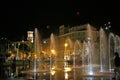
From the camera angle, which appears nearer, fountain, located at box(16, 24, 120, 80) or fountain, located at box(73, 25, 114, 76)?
fountain, located at box(16, 24, 120, 80)

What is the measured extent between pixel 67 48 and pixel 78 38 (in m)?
17.0

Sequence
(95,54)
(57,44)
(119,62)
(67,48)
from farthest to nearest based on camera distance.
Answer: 1. (57,44)
2. (67,48)
3. (95,54)
4. (119,62)

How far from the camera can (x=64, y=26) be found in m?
146

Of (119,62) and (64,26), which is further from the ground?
(64,26)

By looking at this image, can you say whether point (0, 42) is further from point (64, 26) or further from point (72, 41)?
point (64, 26)

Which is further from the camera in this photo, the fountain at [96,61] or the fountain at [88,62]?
the fountain at [96,61]

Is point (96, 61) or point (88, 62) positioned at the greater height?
point (96, 61)

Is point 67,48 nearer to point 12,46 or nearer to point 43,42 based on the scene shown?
point 12,46

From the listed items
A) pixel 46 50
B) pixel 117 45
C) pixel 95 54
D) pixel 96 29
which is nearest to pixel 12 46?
pixel 46 50

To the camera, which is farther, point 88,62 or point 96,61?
point 96,61

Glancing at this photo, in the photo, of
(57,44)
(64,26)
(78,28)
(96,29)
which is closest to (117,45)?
(96,29)

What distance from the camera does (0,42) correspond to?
81250mm

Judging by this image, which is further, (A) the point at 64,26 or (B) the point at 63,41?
(A) the point at 64,26

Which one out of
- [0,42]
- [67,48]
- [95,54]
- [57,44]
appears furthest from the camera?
[57,44]
